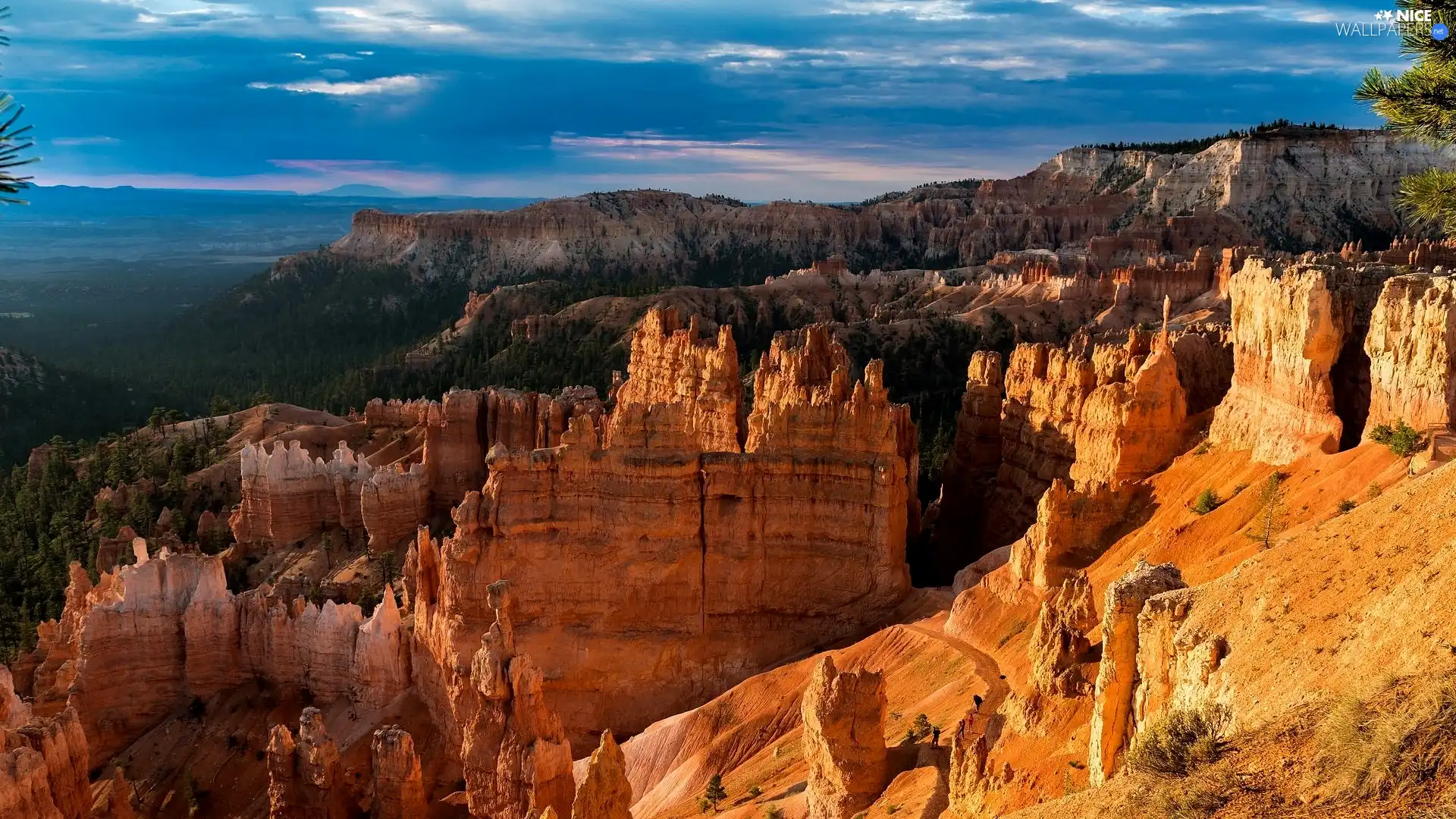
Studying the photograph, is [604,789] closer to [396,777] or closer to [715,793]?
[715,793]

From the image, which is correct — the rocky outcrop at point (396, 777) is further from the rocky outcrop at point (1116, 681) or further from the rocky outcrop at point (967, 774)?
the rocky outcrop at point (1116, 681)

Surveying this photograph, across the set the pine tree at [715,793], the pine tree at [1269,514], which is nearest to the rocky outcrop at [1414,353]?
the pine tree at [1269,514]

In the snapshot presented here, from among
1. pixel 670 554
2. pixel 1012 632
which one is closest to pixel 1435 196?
pixel 1012 632

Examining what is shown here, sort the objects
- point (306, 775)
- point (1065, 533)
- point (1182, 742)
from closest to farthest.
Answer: point (1182, 742) < point (306, 775) < point (1065, 533)

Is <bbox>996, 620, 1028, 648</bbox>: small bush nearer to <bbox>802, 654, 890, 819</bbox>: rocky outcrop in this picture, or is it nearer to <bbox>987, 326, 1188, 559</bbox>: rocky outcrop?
<bbox>987, 326, 1188, 559</bbox>: rocky outcrop

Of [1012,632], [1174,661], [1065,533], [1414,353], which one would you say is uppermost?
→ [1414,353]

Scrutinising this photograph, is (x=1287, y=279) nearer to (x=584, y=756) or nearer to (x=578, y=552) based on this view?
(x=578, y=552)

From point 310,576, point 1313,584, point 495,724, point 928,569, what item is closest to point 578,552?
point 495,724
